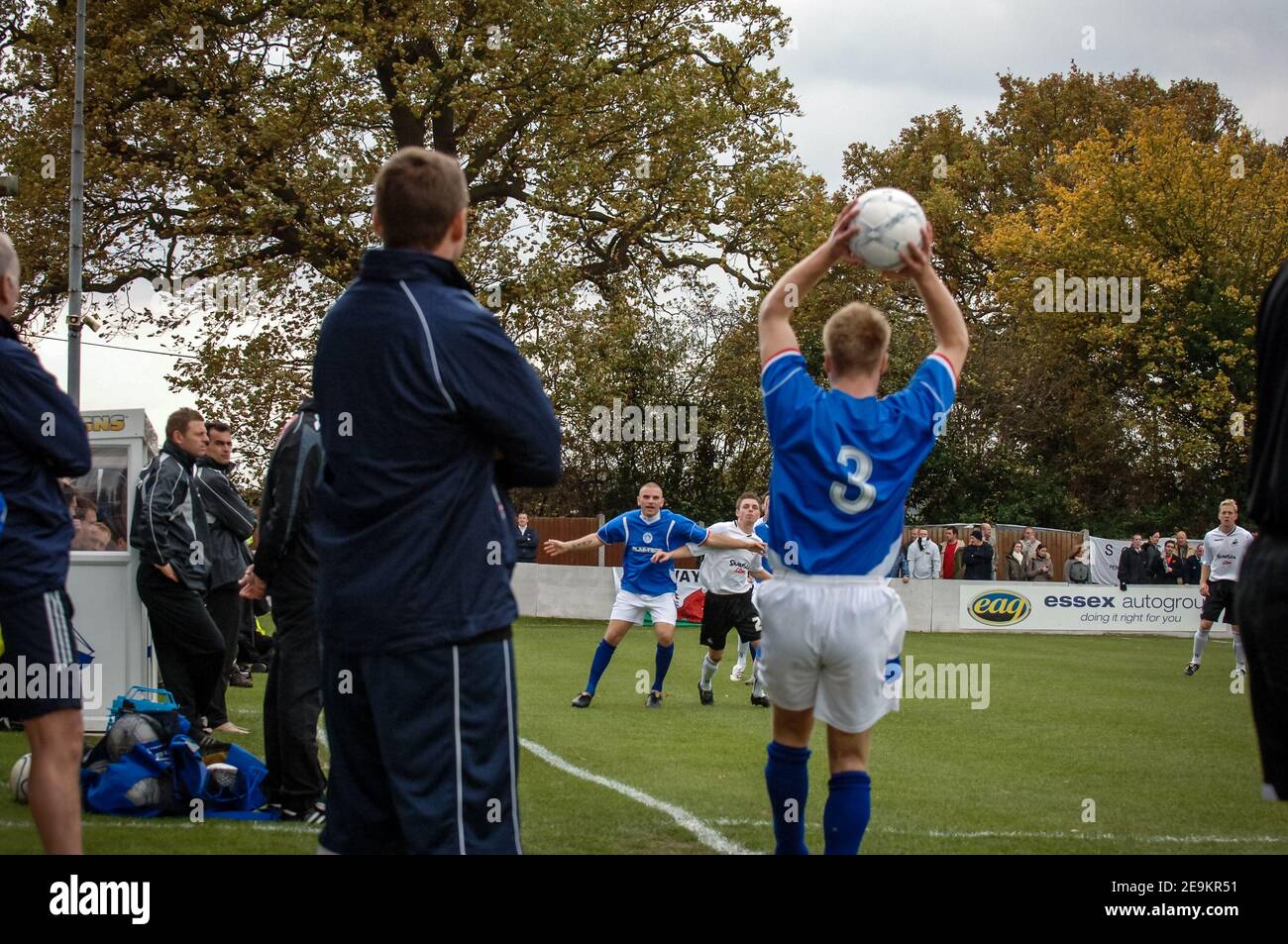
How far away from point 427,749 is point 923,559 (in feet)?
88.4

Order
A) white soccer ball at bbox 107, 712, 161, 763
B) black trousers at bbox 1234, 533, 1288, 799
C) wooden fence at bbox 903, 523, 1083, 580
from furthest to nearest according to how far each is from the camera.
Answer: wooden fence at bbox 903, 523, 1083, 580
white soccer ball at bbox 107, 712, 161, 763
black trousers at bbox 1234, 533, 1288, 799

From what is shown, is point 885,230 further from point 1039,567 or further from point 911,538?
point 911,538

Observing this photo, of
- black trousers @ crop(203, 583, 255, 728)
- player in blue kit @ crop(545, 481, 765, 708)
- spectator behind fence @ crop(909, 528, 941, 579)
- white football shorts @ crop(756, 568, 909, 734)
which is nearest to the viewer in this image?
white football shorts @ crop(756, 568, 909, 734)

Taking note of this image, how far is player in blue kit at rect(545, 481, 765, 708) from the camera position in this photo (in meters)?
13.5

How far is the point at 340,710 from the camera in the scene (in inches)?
146

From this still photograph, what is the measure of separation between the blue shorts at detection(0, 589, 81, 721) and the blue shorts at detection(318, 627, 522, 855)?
1.27 meters

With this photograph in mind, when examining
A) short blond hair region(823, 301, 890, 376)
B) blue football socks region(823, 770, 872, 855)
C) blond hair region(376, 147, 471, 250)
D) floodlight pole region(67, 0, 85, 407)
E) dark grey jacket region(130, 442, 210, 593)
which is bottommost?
blue football socks region(823, 770, 872, 855)

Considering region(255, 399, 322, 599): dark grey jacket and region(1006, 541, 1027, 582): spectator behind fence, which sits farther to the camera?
region(1006, 541, 1027, 582): spectator behind fence

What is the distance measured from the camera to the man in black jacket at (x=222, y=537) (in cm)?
1020

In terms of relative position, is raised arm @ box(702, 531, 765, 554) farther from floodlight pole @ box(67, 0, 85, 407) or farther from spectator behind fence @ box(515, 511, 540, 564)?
spectator behind fence @ box(515, 511, 540, 564)

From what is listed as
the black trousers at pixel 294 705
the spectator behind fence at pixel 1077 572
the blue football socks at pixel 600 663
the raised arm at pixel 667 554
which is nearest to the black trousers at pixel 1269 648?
the black trousers at pixel 294 705

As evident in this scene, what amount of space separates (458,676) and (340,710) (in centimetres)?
38

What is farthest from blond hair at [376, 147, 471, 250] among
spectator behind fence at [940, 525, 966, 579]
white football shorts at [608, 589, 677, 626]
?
spectator behind fence at [940, 525, 966, 579]

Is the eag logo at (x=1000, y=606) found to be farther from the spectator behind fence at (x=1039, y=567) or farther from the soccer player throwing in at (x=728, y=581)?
the soccer player throwing in at (x=728, y=581)
